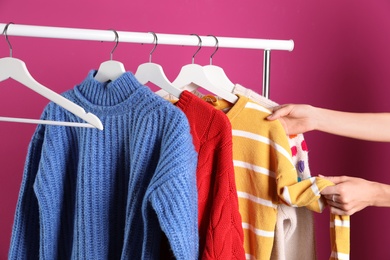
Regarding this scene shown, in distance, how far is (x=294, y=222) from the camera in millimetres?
1452

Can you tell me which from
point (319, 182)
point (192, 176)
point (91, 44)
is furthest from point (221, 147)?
point (91, 44)

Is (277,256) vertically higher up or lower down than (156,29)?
lower down

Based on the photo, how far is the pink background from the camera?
209cm

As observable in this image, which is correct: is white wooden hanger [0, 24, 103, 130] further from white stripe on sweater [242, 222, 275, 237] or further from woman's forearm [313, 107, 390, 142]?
woman's forearm [313, 107, 390, 142]

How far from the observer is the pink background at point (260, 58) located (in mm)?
2086

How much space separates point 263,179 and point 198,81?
0.26m

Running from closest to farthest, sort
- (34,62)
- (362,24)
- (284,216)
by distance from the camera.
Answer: (284,216) → (34,62) → (362,24)

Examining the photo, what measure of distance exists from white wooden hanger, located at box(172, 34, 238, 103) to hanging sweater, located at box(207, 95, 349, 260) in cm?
3

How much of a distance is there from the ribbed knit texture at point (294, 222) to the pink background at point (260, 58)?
31.0 inches

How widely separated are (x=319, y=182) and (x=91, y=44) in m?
1.06

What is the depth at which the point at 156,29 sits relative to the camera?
7.13 ft

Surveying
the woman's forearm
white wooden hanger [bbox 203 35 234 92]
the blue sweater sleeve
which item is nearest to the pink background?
the woman's forearm

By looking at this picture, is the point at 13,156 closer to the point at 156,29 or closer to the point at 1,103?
the point at 1,103

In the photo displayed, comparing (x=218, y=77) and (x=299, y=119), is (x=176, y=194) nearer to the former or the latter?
(x=218, y=77)
